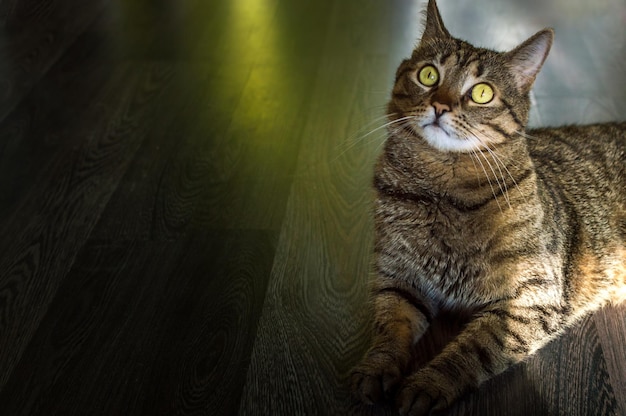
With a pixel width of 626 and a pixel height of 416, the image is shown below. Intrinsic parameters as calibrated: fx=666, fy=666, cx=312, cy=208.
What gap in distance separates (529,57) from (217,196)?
3.50 feet

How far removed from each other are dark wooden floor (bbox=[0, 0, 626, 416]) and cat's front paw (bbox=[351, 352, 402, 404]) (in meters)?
0.04

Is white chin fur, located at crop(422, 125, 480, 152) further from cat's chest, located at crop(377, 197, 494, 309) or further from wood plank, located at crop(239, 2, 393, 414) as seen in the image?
wood plank, located at crop(239, 2, 393, 414)

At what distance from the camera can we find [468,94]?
5.09 feet

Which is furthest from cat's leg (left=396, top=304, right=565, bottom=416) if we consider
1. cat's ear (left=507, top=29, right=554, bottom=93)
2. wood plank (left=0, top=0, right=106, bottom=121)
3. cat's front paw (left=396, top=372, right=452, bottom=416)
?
wood plank (left=0, top=0, right=106, bottom=121)

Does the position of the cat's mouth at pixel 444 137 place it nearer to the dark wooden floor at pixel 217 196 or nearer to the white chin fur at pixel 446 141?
the white chin fur at pixel 446 141

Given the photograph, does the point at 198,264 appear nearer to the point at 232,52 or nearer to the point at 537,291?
the point at 537,291

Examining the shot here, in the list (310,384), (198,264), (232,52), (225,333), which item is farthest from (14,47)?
(310,384)

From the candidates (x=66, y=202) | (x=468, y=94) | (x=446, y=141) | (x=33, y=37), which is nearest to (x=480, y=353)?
(x=446, y=141)

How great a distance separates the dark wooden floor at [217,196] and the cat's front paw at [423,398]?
0.06 metres

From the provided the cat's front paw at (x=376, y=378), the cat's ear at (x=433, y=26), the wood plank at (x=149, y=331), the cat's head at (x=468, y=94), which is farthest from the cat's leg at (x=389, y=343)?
the cat's ear at (x=433, y=26)

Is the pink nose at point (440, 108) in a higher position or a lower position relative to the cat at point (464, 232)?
higher

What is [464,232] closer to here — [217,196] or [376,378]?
[376,378]

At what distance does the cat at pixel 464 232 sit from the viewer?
1520mm

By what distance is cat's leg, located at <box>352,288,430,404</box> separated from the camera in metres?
1.48
